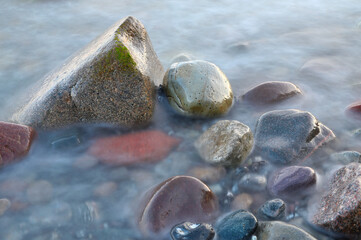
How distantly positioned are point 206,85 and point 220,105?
0.27 meters

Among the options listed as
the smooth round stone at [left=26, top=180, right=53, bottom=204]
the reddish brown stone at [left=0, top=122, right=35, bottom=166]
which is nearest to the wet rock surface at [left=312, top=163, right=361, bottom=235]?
the smooth round stone at [left=26, top=180, right=53, bottom=204]

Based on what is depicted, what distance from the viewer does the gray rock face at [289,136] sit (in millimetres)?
2975

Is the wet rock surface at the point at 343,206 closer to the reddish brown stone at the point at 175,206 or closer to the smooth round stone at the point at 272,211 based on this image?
the smooth round stone at the point at 272,211

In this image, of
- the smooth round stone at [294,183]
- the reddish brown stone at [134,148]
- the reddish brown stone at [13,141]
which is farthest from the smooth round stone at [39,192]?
the smooth round stone at [294,183]

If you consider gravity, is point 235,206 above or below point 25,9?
below

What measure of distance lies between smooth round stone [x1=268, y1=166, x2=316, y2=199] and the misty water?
295mm

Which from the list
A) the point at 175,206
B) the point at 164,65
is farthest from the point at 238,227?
the point at 164,65

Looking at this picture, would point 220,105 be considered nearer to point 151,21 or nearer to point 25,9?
point 151,21

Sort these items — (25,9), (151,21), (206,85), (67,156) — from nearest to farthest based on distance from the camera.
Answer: (67,156) < (206,85) < (151,21) < (25,9)

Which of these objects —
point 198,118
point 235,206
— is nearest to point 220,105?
point 198,118

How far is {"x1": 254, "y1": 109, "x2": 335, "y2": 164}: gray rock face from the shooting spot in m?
2.97

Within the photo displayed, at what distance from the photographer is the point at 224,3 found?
7809 millimetres

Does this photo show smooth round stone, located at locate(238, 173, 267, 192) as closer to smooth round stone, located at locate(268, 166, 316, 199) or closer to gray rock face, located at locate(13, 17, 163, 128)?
smooth round stone, located at locate(268, 166, 316, 199)

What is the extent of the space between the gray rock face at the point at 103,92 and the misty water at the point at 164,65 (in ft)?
0.56
